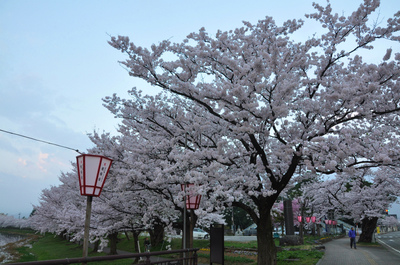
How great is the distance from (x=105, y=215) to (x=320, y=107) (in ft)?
36.6

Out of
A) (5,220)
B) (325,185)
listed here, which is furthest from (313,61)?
(5,220)

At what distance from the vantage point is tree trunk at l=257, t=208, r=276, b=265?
10.1m

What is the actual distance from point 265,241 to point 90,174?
687 centimetres

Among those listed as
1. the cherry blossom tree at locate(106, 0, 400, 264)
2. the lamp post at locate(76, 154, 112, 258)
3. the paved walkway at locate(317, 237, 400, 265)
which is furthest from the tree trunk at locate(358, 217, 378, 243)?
the lamp post at locate(76, 154, 112, 258)

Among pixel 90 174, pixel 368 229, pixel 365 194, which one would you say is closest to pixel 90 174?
pixel 90 174

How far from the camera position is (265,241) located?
405 inches

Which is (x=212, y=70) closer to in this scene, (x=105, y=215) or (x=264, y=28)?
(x=264, y=28)

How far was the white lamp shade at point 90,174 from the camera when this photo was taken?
6.32m

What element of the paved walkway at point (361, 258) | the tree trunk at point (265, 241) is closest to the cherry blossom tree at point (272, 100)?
the tree trunk at point (265, 241)

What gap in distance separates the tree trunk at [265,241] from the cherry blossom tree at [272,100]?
0.03 meters

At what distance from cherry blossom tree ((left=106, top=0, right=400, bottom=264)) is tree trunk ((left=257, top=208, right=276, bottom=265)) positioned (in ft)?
0.11

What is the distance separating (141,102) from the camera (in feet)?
37.0

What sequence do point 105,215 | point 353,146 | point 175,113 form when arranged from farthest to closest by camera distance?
1. point 105,215
2. point 175,113
3. point 353,146

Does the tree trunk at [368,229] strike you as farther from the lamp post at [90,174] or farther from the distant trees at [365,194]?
the lamp post at [90,174]
